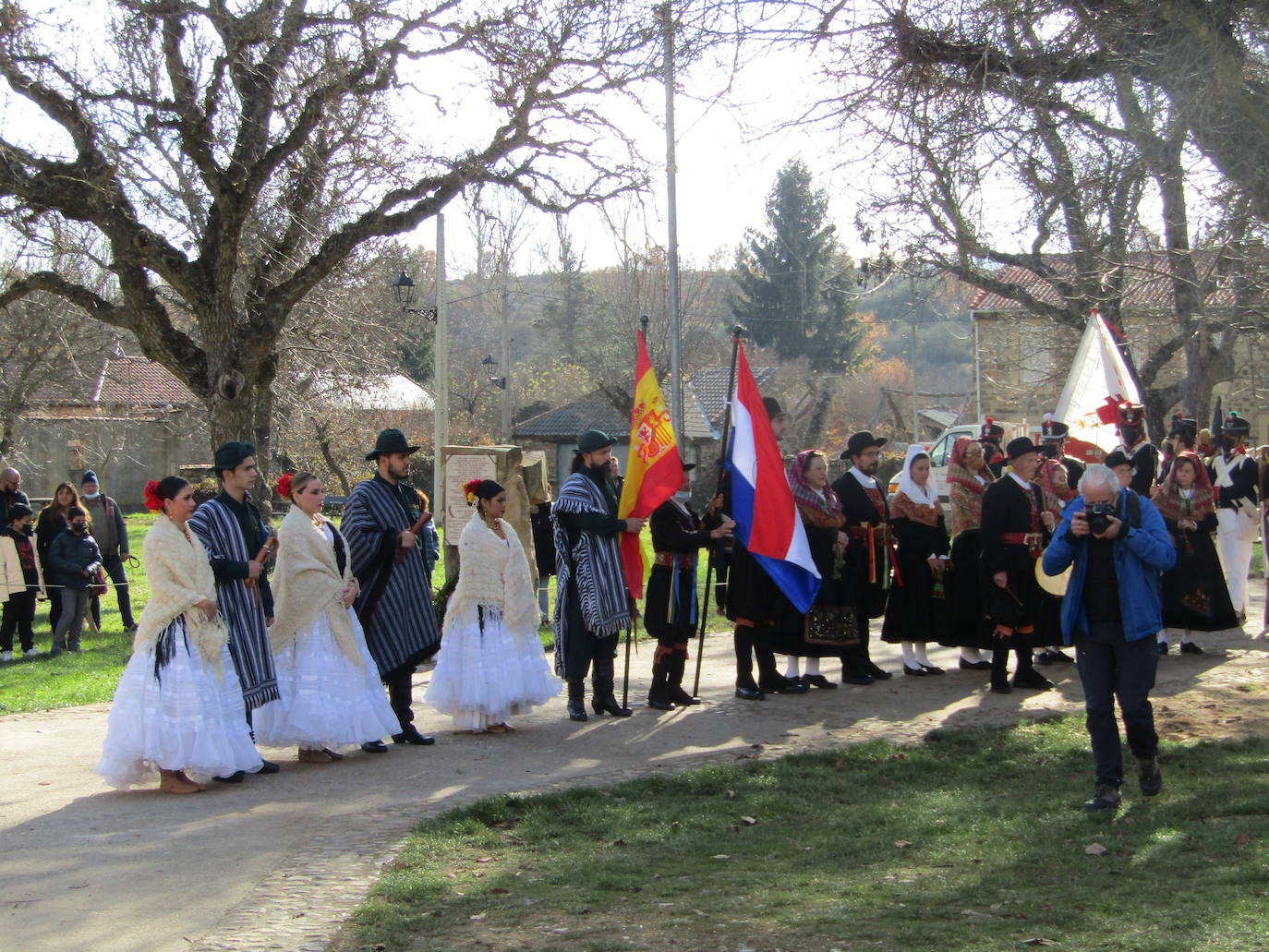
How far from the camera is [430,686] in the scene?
871 cm

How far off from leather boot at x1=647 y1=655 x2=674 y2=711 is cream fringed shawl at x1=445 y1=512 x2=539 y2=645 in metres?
1.10

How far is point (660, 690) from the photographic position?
9.53 meters

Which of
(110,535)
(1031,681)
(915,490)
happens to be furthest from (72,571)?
(1031,681)

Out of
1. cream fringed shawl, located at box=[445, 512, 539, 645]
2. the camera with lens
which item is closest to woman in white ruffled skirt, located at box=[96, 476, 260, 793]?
cream fringed shawl, located at box=[445, 512, 539, 645]

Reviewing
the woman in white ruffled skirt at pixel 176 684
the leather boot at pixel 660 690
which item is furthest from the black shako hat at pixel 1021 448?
the woman in white ruffled skirt at pixel 176 684

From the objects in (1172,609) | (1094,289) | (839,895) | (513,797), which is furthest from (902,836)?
(1094,289)

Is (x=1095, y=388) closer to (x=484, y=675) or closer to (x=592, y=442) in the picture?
(x=592, y=442)

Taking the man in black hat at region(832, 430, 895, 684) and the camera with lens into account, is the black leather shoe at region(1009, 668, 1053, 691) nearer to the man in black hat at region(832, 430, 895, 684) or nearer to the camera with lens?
the man in black hat at region(832, 430, 895, 684)

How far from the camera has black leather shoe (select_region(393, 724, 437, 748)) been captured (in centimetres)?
843

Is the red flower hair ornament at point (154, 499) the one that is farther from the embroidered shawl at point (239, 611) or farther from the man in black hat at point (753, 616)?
the man in black hat at point (753, 616)

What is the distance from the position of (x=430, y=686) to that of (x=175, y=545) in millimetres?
2130

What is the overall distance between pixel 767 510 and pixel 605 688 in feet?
5.49

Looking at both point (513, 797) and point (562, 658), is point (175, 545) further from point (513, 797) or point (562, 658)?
point (562, 658)

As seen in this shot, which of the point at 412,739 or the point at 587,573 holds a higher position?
the point at 587,573
